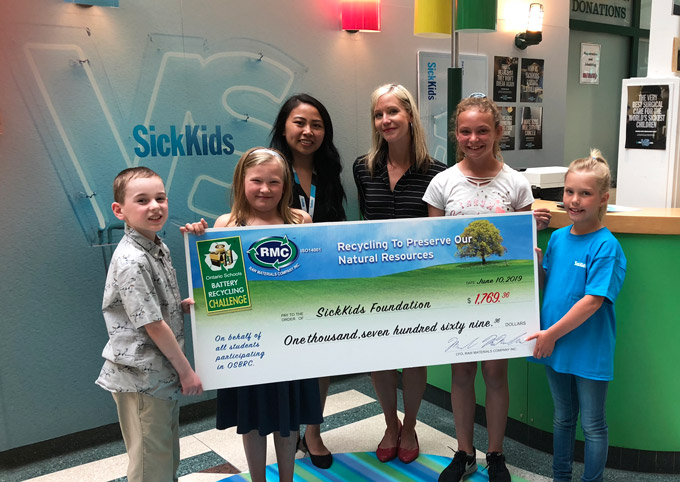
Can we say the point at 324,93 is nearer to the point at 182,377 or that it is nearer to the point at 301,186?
the point at 301,186

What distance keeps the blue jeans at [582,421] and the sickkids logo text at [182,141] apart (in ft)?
6.42

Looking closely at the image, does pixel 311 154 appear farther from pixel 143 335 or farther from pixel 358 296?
pixel 143 335

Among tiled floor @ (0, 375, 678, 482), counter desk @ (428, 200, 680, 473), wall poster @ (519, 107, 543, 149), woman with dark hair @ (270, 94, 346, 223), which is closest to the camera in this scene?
counter desk @ (428, 200, 680, 473)

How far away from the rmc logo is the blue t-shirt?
0.99 m

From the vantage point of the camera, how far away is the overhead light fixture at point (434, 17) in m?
2.98

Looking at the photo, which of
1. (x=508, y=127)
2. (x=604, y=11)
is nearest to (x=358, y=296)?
(x=508, y=127)

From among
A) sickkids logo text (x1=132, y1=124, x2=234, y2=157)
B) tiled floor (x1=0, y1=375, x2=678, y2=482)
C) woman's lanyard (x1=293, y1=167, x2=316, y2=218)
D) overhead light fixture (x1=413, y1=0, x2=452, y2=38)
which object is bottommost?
tiled floor (x1=0, y1=375, x2=678, y2=482)

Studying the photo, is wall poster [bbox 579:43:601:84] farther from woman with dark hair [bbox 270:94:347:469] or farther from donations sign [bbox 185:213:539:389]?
donations sign [bbox 185:213:539:389]

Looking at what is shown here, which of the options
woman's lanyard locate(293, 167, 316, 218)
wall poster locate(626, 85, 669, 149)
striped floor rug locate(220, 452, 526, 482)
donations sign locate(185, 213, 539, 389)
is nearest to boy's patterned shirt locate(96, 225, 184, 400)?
donations sign locate(185, 213, 539, 389)

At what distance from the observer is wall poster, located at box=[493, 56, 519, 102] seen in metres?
4.38

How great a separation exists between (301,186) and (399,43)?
1.63 m

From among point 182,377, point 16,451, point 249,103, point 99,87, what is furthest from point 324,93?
point 16,451

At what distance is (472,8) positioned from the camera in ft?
9.64

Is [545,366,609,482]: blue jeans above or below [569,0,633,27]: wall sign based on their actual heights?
below
